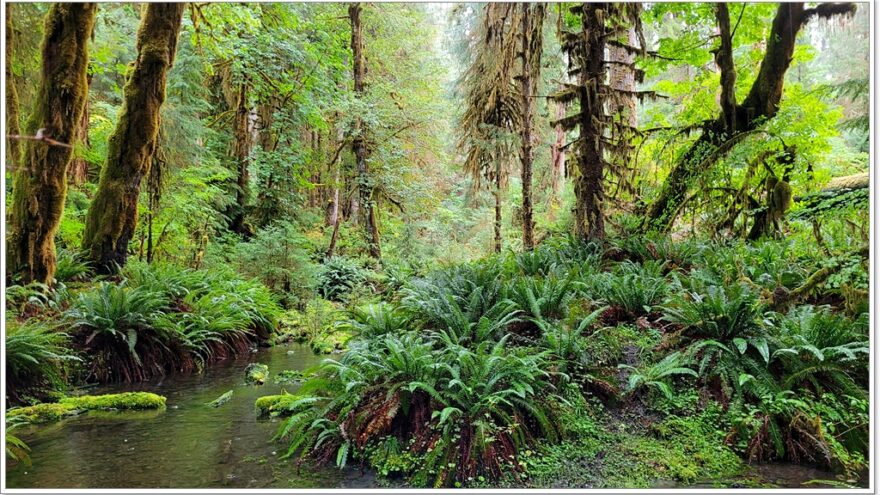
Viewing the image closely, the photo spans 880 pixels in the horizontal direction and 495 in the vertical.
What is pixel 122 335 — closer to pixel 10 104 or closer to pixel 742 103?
pixel 10 104

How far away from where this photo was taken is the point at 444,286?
641 cm

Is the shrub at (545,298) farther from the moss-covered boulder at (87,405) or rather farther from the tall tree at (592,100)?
the moss-covered boulder at (87,405)

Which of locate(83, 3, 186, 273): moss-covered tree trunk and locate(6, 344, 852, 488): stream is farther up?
locate(83, 3, 186, 273): moss-covered tree trunk

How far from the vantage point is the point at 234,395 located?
17.9 feet

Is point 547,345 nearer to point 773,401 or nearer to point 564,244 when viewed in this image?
point 773,401

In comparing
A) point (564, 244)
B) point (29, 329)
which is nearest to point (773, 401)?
point (564, 244)

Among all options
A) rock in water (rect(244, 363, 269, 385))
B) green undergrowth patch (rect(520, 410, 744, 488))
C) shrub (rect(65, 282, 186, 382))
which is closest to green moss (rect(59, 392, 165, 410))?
shrub (rect(65, 282, 186, 382))

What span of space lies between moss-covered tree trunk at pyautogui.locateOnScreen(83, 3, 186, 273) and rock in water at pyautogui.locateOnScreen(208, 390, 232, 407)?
203 inches

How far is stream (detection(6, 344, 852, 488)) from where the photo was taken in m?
3.27

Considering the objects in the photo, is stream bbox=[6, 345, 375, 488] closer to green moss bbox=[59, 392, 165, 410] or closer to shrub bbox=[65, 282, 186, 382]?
green moss bbox=[59, 392, 165, 410]

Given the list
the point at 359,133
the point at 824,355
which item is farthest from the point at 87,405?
→ the point at 359,133

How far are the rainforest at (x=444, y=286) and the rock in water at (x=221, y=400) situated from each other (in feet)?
0.08

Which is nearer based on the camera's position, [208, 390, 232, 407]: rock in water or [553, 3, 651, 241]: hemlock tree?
[208, 390, 232, 407]: rock in water

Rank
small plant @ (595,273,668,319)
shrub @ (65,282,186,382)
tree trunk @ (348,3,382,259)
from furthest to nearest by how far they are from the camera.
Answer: tree trunk @ (348,3,382,259)
shrub @ (65,282,186,382)
small plant @ (595,273,668,319)
